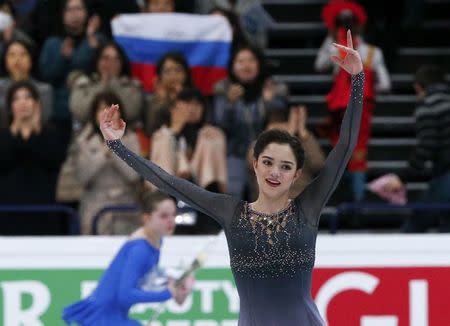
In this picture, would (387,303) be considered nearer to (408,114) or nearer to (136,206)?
(136,206)

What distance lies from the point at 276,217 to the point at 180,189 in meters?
0.41

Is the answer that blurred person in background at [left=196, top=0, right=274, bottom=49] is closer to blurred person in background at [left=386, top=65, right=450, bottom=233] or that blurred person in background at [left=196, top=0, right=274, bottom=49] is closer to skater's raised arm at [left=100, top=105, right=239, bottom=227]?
blurred person in background at [left=386, top=65, right=450, bottom=233]

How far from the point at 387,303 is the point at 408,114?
3859 mm

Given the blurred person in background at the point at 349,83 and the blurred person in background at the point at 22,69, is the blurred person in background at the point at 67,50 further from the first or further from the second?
the blurred person in background at the point at 349,83

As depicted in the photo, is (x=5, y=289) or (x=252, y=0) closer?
(x=5, y=289)

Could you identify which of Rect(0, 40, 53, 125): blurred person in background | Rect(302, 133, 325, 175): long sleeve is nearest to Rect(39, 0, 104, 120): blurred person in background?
Rect(0, 40, 53, 125): blurred person in background

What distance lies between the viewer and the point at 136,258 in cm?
726

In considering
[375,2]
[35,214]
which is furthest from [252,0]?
[35,214]

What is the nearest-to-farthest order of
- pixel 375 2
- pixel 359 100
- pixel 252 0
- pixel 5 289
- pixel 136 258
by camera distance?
pixel 359 100
pixel 136 258
pixel 5 289
pixel 252 0
pixel 375 2

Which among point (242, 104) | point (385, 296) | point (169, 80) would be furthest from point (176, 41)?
point (385, 296)

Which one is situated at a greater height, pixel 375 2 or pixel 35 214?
pixel 375 2

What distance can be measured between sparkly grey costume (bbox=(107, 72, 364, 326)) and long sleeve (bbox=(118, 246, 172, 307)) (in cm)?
169

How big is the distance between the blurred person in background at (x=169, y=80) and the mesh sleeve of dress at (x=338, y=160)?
4252mm

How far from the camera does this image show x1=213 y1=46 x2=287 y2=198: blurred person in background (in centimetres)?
970
